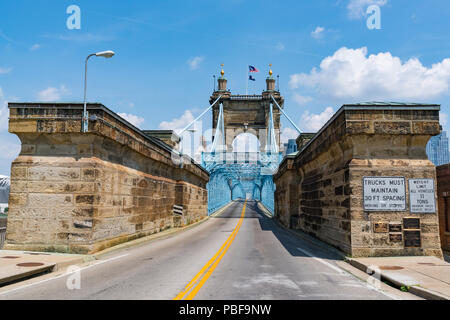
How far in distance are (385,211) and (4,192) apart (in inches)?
1284

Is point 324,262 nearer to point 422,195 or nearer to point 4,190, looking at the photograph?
point 422,195

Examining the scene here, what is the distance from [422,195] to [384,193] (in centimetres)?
94

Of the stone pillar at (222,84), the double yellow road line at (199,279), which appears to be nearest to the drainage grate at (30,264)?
the double yellow road line at (199,279)

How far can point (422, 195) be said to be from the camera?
28.7 ft

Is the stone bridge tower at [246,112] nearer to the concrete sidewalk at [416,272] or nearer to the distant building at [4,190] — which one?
the distant building at [4,190]

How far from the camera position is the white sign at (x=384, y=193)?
28.7ft

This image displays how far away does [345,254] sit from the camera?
355 inches

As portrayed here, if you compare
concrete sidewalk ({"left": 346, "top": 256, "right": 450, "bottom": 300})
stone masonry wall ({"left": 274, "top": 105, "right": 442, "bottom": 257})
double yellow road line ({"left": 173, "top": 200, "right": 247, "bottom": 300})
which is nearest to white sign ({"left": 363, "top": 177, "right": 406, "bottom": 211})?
stone masonry wall ({"left": 274, "top": 105, "right": 442, "bottom": 257})

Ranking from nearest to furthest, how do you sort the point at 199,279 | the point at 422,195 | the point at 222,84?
the point at 199,279, the point at 422,195, the point at 222,84

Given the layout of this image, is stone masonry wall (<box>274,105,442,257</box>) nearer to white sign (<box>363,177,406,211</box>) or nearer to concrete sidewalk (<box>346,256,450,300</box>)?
white sign (<box>363,177,406,211</box>)

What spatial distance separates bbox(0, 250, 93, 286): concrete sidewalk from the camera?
628cm

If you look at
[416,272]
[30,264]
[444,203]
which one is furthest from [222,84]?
[416,272]
